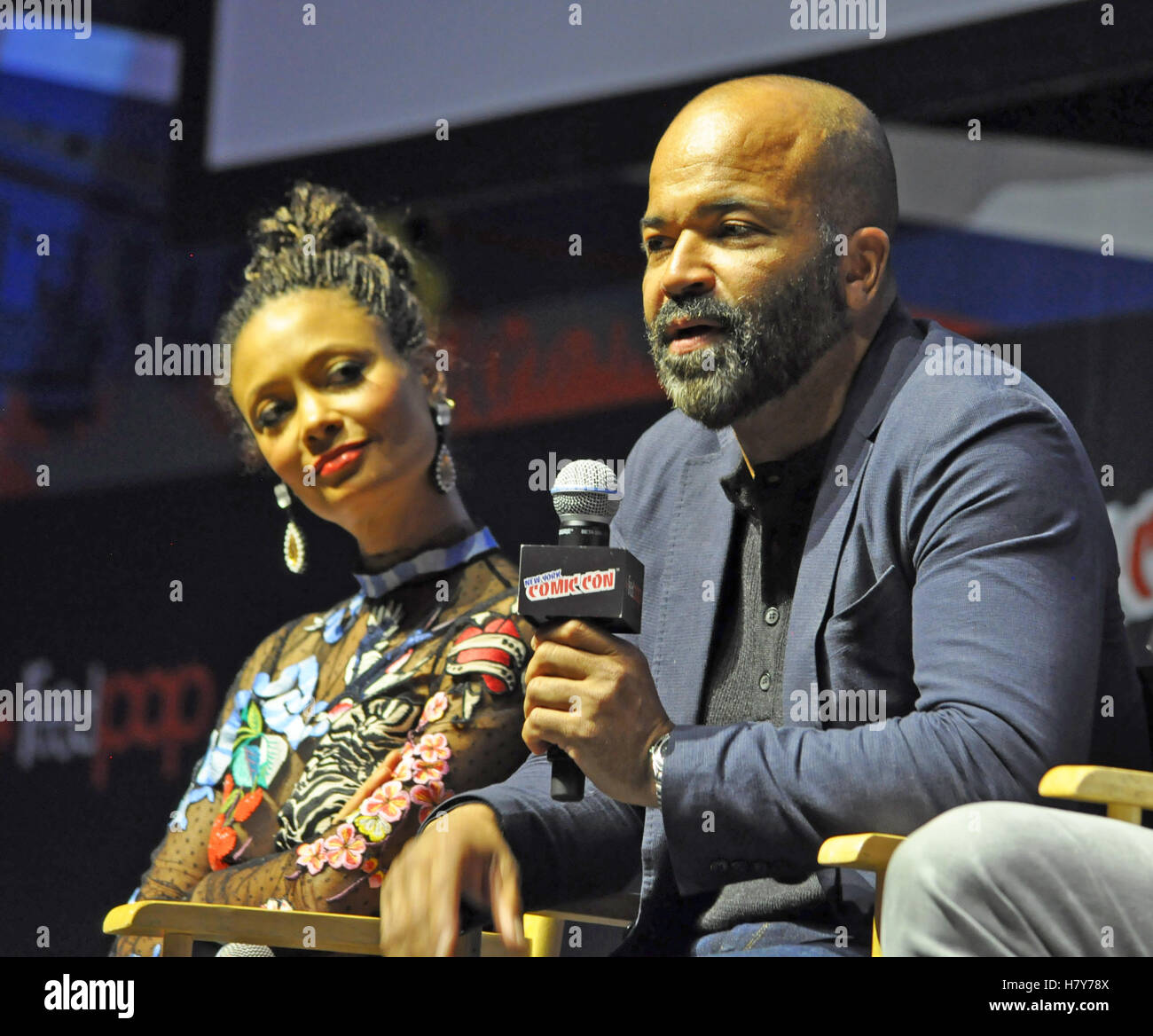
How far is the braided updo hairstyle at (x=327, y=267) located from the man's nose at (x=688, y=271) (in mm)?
1091

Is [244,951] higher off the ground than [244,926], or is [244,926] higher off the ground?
[244,926]

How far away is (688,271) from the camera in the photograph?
221 centimetres

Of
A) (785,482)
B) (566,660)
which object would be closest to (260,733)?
(785,482)

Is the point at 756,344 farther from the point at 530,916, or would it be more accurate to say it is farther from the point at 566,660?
the point at 530,916

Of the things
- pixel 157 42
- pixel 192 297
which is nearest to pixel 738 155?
pixel 192 297

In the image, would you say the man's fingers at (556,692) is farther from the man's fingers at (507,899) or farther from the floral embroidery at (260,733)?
the floral embroidery at (260,733)

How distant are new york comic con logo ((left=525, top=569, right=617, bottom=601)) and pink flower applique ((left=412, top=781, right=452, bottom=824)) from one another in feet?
3.40

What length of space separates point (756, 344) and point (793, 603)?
40 cm

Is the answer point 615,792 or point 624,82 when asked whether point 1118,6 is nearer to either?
point 624,82

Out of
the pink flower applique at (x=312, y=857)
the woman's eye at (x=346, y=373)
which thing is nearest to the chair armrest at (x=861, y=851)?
the pink flower applique at (x=312, y=857)

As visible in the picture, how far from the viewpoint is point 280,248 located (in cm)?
329

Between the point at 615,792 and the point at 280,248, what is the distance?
1864 mm

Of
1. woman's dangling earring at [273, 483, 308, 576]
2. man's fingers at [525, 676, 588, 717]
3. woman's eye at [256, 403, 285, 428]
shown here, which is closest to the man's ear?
man's fingers at [525, 676, 588, 717]

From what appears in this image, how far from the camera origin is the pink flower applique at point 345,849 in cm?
265
